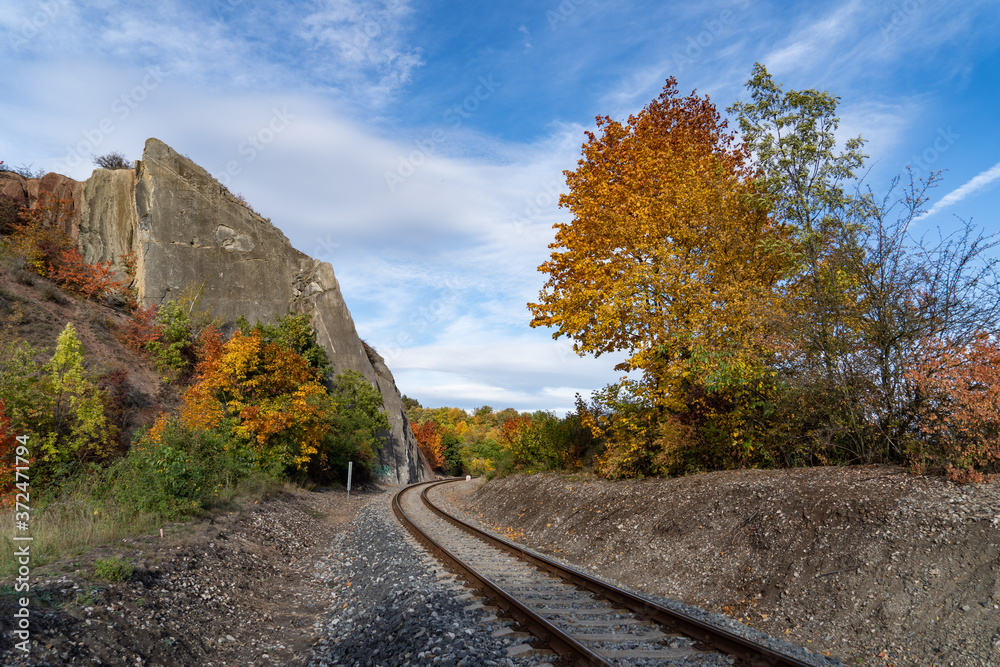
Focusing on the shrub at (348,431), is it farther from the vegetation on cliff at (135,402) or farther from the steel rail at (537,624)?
the steel rail at (537,624)

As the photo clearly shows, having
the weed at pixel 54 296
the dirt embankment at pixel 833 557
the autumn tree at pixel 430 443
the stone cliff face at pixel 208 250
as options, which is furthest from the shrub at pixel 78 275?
the autumn tree at pixel 430 443

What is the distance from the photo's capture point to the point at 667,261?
38.2 feet

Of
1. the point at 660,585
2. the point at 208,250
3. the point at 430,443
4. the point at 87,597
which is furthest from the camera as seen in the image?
the point at 430,443

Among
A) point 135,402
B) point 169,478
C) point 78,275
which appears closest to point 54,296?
point 78,275

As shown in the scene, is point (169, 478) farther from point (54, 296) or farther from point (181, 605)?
point (54, 296)

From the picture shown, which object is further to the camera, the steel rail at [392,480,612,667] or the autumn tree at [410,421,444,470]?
the autumn tree at [410,421,444,470]

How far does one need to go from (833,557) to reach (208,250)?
44278 millimetres

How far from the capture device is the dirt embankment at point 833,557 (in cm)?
532

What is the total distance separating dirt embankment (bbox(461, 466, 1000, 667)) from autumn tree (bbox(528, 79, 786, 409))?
2881mm

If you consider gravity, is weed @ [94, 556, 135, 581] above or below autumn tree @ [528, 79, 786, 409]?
below

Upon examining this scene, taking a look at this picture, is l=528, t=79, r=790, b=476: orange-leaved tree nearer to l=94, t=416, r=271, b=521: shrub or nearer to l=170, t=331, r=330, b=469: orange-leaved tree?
l=94, t=416, r=271, b=521: shrub

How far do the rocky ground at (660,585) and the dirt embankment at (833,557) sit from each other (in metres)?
0.02

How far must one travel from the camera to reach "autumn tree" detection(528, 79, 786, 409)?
10906mm

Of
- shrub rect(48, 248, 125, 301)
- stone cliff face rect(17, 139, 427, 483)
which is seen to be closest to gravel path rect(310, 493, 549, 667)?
shrub rect(48, 248, 125, 301)
